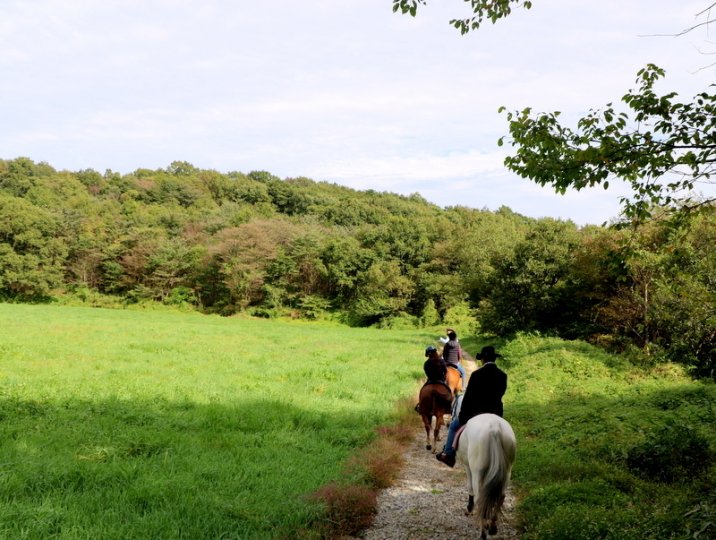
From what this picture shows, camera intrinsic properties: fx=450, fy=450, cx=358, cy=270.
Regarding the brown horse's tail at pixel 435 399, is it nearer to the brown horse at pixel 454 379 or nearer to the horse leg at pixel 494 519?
the brown horse at pixel 454 379

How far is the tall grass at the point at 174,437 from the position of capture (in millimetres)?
6065

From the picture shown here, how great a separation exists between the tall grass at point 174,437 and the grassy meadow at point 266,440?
0.04m

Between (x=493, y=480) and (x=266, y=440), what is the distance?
5311 millimetres

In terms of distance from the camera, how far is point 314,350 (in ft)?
83.4

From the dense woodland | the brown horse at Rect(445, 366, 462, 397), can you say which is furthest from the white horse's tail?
the dense woodland

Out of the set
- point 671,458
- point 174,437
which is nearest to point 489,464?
point 671,458

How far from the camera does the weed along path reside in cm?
643

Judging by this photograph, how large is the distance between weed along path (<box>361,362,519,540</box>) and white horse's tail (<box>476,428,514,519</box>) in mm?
481

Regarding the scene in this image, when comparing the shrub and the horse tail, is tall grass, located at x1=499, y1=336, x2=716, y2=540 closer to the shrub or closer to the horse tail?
the horse tail

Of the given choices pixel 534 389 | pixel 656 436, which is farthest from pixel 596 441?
pixel 534 389

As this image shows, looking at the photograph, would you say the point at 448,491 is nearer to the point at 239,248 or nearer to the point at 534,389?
the point at 534,389

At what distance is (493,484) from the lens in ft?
20.4

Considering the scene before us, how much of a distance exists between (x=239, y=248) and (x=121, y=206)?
3710cm

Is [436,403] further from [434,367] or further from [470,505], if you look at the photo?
[470,505]
